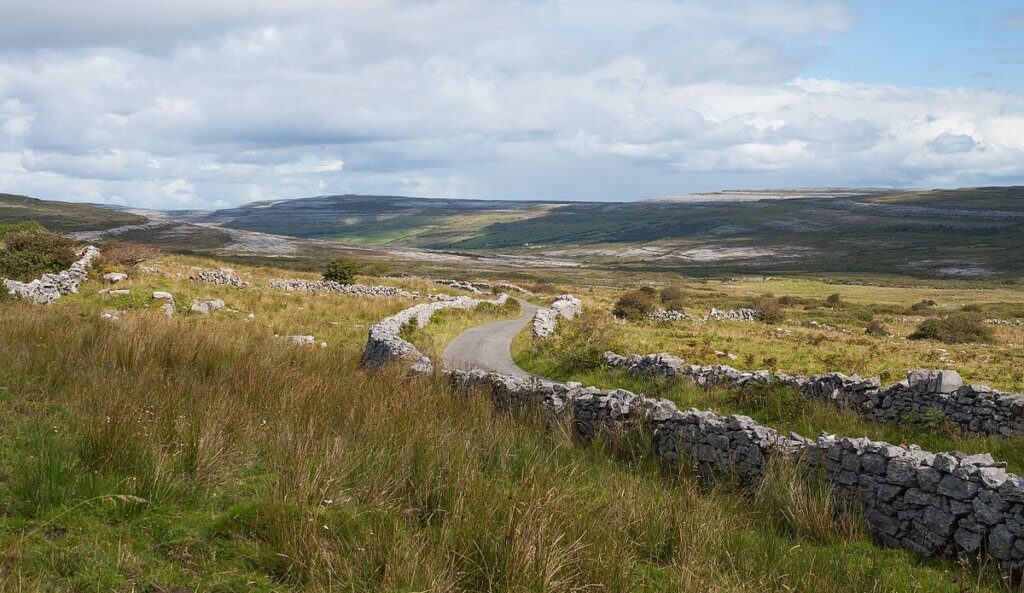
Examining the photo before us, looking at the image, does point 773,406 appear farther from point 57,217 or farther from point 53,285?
point 57,217

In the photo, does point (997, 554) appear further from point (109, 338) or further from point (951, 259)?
point (951, 259)

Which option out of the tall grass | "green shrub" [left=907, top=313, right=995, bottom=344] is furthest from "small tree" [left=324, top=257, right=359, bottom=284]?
the tall grass

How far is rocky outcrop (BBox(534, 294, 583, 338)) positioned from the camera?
28.1 m

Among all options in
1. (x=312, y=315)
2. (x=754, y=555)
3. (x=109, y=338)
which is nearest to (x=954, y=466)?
(x=754, y=555)

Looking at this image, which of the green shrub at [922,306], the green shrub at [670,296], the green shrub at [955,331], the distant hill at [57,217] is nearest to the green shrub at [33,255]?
the green shrub at [670,296]

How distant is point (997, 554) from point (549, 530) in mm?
5184

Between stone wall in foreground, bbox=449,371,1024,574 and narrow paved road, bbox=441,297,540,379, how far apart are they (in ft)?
23.4

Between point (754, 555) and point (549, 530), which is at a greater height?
point (549, 530)

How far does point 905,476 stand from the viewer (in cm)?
769

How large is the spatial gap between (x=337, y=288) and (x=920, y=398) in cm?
3704

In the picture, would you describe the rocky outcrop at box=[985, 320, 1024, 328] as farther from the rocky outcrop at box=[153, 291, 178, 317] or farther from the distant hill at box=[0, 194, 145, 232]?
the distant hill at box=[0, 194, 145, 232]

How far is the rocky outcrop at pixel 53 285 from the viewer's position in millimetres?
21867

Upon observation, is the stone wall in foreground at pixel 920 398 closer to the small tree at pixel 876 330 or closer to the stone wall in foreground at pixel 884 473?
the stone wall in foreground at pixel 884 473

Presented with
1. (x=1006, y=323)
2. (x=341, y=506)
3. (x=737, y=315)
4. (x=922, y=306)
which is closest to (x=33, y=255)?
(x=341, y=506)
